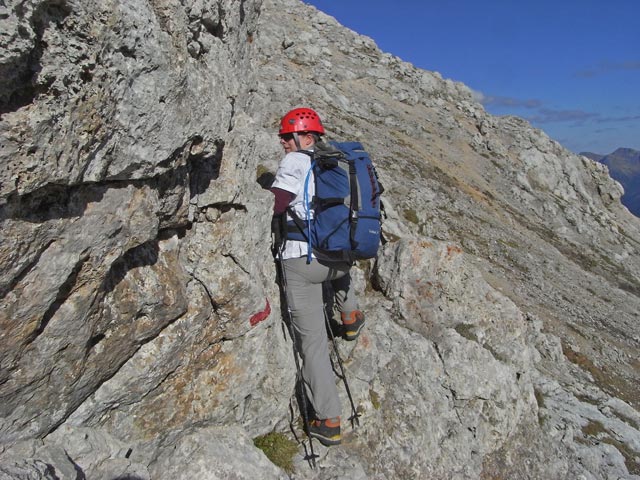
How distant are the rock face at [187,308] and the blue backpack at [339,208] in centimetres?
132

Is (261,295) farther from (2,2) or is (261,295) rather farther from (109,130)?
(2,2)

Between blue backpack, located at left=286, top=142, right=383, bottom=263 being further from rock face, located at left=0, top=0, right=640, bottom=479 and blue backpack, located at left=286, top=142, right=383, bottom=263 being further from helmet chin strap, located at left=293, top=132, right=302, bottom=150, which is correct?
rock face, located at left=0, top=0, right=640, bottom=479

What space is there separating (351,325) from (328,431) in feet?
8.78

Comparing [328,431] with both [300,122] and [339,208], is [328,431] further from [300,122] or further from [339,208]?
[300,122]

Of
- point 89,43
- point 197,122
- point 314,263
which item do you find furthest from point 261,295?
point 89,43

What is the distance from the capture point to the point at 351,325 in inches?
429

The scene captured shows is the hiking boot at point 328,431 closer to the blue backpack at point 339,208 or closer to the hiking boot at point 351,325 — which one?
the hiking boot at point 351,325

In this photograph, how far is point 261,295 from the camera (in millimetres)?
8609

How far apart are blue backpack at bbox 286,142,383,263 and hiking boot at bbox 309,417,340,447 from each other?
11.1ft

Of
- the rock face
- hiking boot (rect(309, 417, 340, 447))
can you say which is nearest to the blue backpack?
the rock face

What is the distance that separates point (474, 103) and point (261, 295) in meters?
67.8

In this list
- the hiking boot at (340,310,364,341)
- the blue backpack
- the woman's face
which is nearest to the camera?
the blue backpack

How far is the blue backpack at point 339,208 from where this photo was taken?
27.9 feet

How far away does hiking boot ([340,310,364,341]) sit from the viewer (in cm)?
1088
